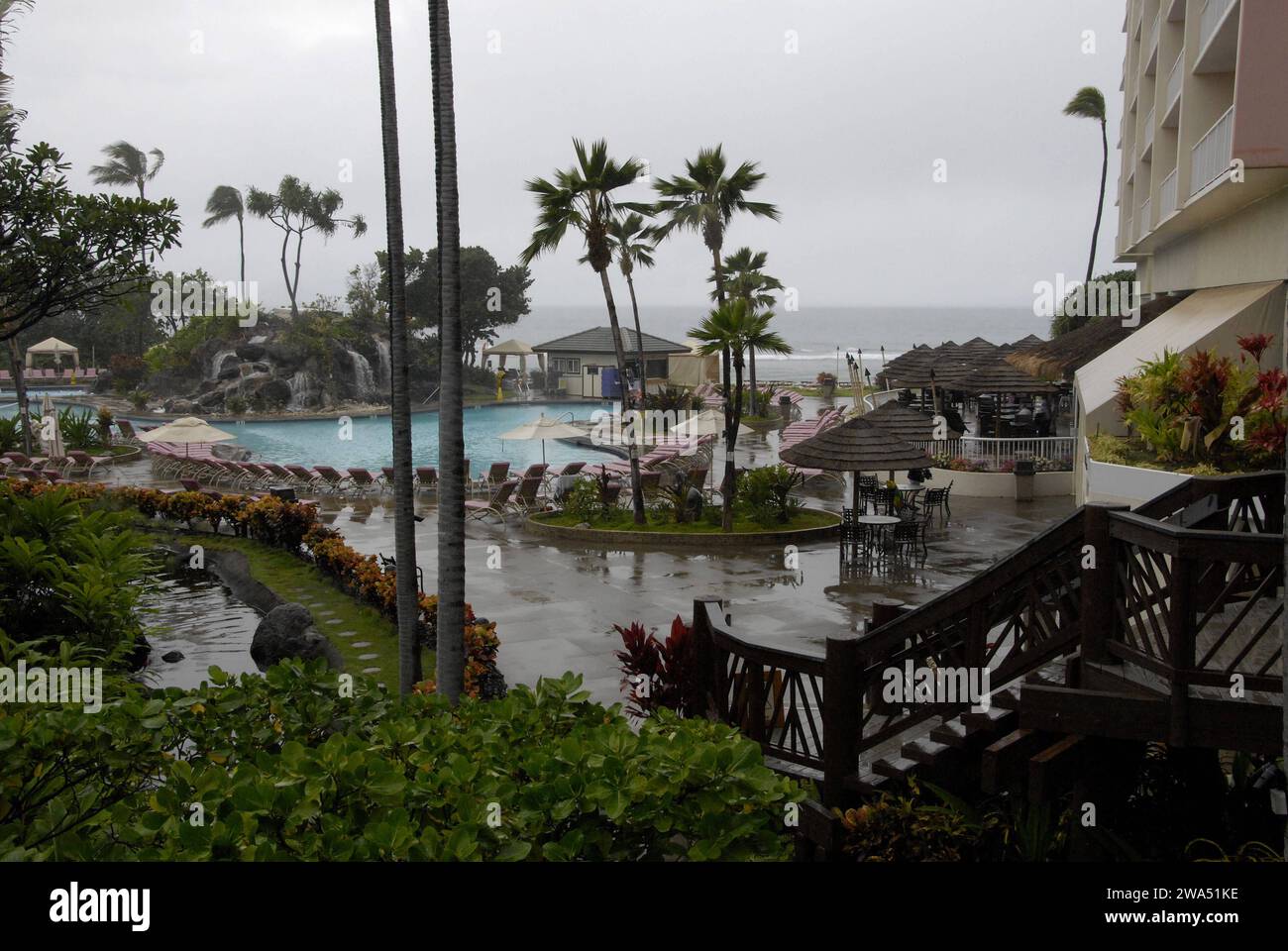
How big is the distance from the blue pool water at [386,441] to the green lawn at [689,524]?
45.4 ft

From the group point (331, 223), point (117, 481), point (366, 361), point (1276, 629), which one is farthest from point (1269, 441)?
point (331, 223)

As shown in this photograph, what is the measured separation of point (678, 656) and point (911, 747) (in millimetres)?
2247

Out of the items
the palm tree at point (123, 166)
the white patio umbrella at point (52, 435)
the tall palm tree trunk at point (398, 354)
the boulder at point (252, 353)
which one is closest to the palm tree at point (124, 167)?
the palm tree at point (123, 166)

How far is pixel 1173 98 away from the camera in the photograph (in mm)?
22891

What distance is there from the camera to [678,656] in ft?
25.6

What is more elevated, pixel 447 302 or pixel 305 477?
pixel 447 302

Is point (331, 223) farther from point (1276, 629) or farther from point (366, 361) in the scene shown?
point (1276, 629)

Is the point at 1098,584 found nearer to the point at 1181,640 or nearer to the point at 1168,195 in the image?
the point at 1181,640

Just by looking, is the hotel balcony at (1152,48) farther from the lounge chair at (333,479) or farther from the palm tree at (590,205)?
the lounge chair at (333,479)

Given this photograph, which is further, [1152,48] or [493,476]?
[1152,48]

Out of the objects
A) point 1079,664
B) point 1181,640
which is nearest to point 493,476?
point 1079,664

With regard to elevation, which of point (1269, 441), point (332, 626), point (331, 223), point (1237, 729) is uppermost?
point (331, 223)

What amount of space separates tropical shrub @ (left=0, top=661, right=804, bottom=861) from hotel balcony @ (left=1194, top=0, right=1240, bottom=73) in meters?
14.6

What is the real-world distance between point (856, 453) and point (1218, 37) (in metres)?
8.16
